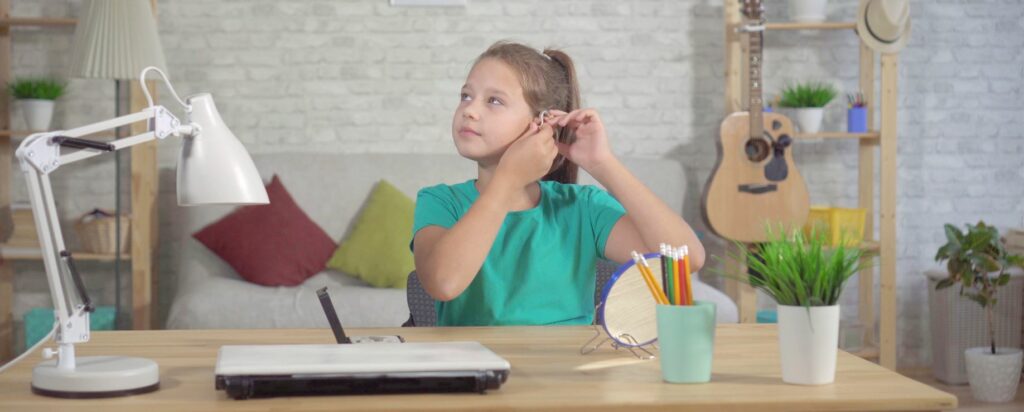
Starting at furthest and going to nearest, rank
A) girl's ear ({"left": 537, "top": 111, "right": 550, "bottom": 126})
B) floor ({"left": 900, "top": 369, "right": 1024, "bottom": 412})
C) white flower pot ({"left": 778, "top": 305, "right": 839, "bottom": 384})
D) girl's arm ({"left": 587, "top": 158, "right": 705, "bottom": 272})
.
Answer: floor ({"left": 900, "top": 369, "right": 1024, "bottom": 412}) < girl's ear ({"left": 537, "top": 111, "right": 550, "bottom": 126}) < girl's arm ({"left": 587, "top": 158, "right": 705, "bottom": 272}) < white flower pot ({"left": 778, "top": 305, "right": 839, "bottom": 384})

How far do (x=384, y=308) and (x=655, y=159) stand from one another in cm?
136

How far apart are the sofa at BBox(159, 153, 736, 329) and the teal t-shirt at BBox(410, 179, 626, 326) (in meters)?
1.88

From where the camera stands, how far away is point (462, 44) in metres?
4.65

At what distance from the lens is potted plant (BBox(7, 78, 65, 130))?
4320mm

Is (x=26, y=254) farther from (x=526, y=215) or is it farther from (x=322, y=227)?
(x=526, y=215)

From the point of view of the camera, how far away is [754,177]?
4297mm

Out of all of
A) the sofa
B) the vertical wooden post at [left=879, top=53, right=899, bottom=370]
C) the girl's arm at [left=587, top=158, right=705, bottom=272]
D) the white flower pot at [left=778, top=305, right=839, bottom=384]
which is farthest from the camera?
the vertical wooden post at [left=879, top=53, right=899, bottom=370]

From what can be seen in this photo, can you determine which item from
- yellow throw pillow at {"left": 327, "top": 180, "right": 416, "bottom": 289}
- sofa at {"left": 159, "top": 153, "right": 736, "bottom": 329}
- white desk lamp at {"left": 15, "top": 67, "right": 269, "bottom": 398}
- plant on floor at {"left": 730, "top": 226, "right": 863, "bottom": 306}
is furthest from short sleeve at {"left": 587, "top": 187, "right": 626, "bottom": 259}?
yellow throw pillow at {"left": 327, "top": 180, "right": 416, "bottom": 289}

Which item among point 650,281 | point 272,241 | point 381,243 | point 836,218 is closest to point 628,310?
point 650,281

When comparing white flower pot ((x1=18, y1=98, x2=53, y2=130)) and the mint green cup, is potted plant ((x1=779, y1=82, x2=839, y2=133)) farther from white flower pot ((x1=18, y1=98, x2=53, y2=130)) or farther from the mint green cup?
the mint green cup

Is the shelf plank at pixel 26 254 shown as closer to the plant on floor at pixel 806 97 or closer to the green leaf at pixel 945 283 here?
the plant on floor at pixel 806 97

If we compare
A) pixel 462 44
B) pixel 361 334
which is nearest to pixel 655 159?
pixel 462 44

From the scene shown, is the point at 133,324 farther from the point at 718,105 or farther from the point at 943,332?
the point at 943,332

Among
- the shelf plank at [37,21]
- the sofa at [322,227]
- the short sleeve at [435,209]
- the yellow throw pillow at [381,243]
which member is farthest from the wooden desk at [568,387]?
the shelf plank at [37,21]
